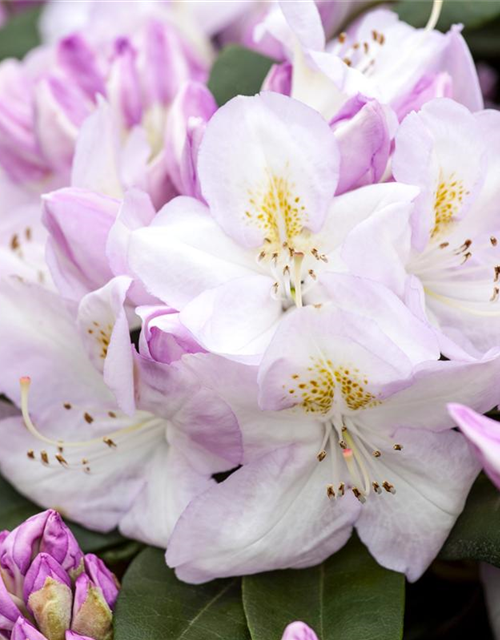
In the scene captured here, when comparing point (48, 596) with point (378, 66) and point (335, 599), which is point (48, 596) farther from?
point (378, 66)

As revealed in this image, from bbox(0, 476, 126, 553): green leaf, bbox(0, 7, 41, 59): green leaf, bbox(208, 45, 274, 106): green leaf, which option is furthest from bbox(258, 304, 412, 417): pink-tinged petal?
bbox(0, 7, 41, 59): green leaf

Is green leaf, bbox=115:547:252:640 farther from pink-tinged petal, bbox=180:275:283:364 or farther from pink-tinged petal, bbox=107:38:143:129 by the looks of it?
pink-tinged petal, bbox=107:38:143:129

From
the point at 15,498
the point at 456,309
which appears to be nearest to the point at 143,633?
the point at 15,498

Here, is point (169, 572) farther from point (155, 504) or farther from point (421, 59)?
point (421, 59)

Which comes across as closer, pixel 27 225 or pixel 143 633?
pixel 143 633

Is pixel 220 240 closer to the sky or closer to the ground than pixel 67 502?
closer to the sky

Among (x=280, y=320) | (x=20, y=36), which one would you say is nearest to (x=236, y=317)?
(x=280, y=320)

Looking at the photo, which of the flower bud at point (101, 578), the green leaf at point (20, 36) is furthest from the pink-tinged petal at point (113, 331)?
the green leaf at point (20, 36)

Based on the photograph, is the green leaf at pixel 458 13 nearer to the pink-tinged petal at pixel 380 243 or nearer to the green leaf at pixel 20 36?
the pink-tinged petal at pixel 380 243
